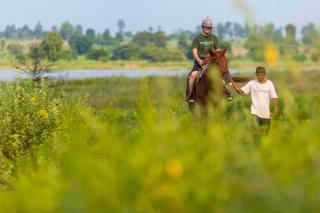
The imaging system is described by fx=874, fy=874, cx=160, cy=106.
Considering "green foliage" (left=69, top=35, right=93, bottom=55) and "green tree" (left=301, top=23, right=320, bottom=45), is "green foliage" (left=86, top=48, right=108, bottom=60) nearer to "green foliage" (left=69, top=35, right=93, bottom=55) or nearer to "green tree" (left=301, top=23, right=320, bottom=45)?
"green foliage" (left=69, top=35, right=93, bottom=55)

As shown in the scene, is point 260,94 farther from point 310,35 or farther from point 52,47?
point 52,47

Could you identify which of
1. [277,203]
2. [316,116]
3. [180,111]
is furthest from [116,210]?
A: [180,111]

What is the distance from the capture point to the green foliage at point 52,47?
458 ft

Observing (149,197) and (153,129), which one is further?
(153,129)

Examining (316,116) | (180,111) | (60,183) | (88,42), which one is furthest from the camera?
(88,42)

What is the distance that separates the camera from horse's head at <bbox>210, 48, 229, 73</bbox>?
56.1 feet

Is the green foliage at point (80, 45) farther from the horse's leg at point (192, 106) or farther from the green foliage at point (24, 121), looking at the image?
the green foliage at point (24, 121)

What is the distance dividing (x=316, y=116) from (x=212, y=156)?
4.23 feet

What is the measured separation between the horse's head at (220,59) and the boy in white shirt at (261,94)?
2902mm

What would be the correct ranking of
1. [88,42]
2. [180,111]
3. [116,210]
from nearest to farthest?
[116,210]
[180,111]
[88,42]

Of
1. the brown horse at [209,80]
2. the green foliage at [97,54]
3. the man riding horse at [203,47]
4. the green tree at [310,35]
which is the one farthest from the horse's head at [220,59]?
the green foliage at [97,54]

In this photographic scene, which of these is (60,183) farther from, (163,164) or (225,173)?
(225,173)

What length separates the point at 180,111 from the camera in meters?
18.8

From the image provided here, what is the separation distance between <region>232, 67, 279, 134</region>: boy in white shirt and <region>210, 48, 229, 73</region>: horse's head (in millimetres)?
2902
